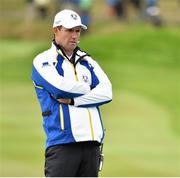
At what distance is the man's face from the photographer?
22.5 ft

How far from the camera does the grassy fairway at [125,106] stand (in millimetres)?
12531

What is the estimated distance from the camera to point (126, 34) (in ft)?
77.7

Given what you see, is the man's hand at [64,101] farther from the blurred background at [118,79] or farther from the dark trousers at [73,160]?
the blurred background at [118,79]

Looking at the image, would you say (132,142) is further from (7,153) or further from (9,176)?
(9,176)

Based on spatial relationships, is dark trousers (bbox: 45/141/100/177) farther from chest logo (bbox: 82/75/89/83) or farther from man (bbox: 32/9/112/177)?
chest logo (bbox: 82/75/89/83)

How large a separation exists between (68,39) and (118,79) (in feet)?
42.2

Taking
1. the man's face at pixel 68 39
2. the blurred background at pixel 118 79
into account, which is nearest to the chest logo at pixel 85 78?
the man's face at pixel 68 39

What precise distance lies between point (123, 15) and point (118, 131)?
11184mm

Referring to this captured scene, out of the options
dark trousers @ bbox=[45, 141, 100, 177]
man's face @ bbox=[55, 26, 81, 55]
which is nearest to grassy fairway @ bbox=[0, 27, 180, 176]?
dark trousers @ bbox=[45, 141, 100, 177]

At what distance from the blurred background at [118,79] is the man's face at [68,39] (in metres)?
4.44

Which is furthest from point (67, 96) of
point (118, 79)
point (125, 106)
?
point (118, 79)

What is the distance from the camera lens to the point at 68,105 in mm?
6758

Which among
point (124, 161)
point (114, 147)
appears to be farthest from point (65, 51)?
point (114, 147)

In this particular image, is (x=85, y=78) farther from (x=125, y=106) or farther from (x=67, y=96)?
(x=125, y=106)
